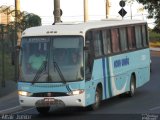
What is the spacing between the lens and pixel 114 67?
2172cm

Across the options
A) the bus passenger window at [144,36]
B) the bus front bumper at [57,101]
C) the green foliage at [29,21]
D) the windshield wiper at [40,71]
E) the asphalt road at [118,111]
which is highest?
the green foliage at [29,21]

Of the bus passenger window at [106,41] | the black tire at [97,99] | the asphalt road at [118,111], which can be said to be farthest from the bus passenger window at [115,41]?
the black tire at [97,99]

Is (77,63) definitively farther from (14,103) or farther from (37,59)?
(14,103)

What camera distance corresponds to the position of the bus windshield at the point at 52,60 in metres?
18.4

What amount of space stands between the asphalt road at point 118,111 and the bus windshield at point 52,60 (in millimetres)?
1075

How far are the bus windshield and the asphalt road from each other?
1075mm

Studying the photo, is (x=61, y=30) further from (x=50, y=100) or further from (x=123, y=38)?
(x=123, y=38)

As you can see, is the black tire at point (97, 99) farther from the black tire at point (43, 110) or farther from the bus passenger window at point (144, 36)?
the bus passenger window at point (144, 36)

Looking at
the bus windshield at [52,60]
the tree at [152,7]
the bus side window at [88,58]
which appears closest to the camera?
the bus windshield at [52,60]

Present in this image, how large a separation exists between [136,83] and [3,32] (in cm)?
724

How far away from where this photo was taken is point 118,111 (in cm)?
1906

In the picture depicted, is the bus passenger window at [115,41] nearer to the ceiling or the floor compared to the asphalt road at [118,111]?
nearer to the ceiling

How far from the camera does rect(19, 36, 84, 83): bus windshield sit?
18422mm

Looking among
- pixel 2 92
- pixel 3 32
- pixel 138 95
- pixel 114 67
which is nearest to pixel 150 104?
pixel 114 67
